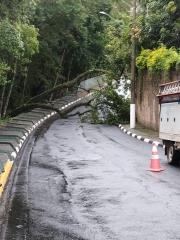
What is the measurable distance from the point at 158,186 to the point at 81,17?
111 feet

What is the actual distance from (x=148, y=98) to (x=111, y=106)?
5295mm

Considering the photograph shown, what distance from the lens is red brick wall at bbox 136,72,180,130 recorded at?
31244mm

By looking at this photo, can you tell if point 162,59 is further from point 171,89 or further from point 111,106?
point 171,89

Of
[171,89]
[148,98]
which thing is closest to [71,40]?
[148,98]

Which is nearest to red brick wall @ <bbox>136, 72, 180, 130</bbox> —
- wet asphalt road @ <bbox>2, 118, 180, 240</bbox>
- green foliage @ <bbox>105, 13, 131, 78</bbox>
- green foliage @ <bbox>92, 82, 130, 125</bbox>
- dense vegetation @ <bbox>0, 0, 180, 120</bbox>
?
dense vegetation @ <bbox>0, 0, 180, 120</bbox>

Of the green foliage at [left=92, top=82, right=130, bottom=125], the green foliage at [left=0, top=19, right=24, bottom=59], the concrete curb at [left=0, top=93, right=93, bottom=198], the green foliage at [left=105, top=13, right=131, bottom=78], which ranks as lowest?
the concrete curb at [left=0, top=93, right=93, bottom=198]

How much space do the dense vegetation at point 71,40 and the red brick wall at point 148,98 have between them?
3.12 ft

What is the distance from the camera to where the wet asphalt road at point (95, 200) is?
865cm

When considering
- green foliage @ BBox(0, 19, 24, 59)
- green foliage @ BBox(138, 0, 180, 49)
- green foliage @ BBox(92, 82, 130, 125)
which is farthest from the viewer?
green foliage @ BBox(92, 82, 130, 125)

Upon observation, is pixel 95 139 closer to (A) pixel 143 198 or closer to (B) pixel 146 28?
(B) pixel 146 28

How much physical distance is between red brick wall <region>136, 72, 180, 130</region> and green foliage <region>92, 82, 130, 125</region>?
3.55ft

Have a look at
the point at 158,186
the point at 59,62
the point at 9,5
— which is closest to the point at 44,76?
the point at 59,62

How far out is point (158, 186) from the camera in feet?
41.7

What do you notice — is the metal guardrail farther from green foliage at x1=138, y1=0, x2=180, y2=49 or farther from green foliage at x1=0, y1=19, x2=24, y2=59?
green foliage at x1=138, y1=0, x2=180, y2=49
